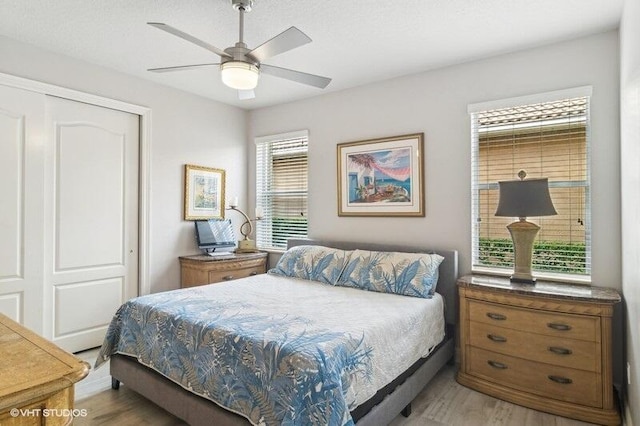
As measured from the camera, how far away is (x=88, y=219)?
3.34 m

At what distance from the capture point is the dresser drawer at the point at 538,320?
7.55 feet

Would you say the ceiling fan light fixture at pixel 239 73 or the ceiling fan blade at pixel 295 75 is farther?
the ceiling fan blade at pixel 295 75

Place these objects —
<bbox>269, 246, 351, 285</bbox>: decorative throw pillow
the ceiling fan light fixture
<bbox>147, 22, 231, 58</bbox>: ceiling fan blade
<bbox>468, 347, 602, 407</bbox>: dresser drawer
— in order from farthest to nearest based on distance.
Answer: <bbox>269, 246, 351, 285</bbox>: decorative throw pillow → <bbox>468, 347, 602, 407</bbox>: dresser drawer → the ceiling fan light fixture → <bbox>147, 22, 231, 58</bbox>: ceiling fan blade

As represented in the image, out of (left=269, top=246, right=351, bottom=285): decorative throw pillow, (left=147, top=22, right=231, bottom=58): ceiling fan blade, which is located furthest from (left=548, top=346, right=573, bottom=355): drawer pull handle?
(left=147, top=22, right=231, bottom=58): ceiling fan blade

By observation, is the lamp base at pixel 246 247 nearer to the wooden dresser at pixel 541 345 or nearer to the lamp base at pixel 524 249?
the wooden dresser at pixel 541 345

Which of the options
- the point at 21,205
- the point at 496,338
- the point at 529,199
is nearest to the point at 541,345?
the point at 496,338

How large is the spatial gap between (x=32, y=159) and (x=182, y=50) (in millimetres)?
1517

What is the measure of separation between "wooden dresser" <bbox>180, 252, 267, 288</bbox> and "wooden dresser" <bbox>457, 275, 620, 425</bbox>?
2359 millimetres

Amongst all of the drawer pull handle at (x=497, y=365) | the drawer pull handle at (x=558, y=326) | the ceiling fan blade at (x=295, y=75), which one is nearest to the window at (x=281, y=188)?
the ceiling fan blade at (x=295, y=75)

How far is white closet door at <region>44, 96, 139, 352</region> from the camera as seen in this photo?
313cm

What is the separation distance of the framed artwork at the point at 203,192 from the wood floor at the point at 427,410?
1.96 metres

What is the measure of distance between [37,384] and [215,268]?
2954mm

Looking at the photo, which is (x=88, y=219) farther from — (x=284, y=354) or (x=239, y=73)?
(x=284, y=354)

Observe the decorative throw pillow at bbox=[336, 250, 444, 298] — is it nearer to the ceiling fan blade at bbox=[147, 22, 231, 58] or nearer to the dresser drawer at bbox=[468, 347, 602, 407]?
the dresser drawer at bbox=[468, 347, 602, 407]
